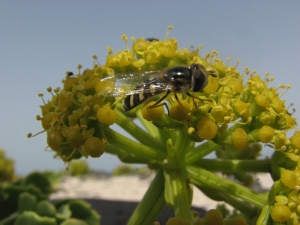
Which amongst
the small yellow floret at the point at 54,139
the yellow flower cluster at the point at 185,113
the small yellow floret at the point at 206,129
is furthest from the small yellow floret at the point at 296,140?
the small yellow floret at the point at 54,139

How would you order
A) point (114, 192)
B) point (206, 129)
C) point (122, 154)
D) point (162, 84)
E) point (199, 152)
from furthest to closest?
point (114, 192) < point (122, 154) < point (199, 152) < point (162, 84) < point (206, 129)

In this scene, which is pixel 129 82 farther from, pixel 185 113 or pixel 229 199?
pixel 229 199

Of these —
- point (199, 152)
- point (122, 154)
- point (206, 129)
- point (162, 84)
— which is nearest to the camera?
point (206, 129)

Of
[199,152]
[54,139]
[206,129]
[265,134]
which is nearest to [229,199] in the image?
[199,152]

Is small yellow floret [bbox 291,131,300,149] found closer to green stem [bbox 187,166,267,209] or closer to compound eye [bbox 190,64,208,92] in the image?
green stem [bbox 187,166,267,209]

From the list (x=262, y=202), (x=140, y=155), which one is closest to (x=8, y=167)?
(x=140, y=155)

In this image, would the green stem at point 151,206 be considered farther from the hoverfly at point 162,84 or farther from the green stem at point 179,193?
the hoverfly at point 162,84
